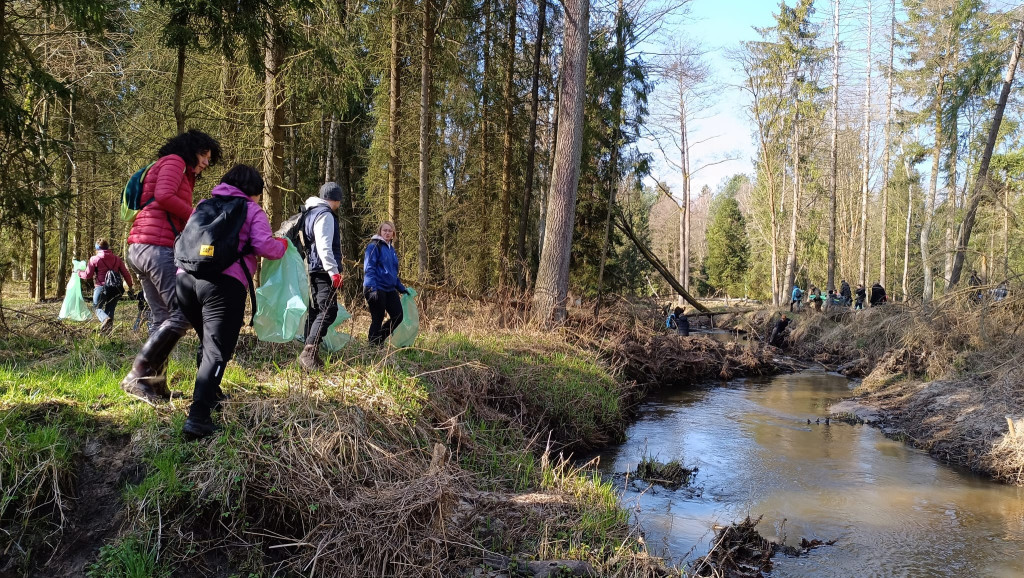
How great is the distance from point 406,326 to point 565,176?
5193mm

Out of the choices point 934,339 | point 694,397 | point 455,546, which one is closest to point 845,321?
point 934,339

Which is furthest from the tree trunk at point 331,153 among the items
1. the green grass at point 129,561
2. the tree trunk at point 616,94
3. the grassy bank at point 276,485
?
the green grass at point 129,561

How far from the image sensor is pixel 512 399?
7102 mm

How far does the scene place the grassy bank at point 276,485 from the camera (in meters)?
3.43

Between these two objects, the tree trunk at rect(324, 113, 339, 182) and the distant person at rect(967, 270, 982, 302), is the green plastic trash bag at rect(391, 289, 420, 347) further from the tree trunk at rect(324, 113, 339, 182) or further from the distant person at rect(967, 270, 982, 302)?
the tree trunk at rect(324, 113, 339, 182)

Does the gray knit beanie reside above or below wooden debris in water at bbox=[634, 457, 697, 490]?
above

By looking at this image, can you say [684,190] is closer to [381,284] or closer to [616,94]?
[616,94]

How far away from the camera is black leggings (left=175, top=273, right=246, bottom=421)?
12.6 ft

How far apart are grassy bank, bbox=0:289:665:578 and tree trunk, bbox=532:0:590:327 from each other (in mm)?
5673

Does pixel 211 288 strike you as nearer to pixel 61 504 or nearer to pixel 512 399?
pixel 61 504

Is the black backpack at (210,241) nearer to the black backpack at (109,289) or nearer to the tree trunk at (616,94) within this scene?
the black backpack at (109,289)

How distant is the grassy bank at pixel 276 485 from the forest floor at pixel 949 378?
5.88 m

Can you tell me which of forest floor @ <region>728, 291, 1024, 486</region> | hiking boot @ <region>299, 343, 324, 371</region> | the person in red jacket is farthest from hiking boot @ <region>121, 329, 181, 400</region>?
forest floor @ <region>728, 291, 1024, 486</region>

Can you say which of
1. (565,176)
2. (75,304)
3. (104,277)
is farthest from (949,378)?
(75,304)
